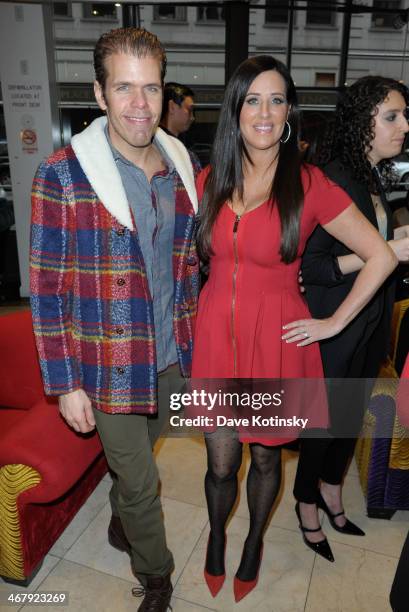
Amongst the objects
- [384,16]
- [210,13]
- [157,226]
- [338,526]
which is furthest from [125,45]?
[384,16]

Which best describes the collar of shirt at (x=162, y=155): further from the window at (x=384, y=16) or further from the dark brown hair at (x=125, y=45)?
the window at (x=384, y=16)

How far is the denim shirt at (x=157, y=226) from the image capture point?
1.47 metres

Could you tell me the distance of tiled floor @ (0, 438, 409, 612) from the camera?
182cm

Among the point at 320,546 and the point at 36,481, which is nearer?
the point at 36,481

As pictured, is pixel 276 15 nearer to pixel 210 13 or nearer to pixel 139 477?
pixel 210 13

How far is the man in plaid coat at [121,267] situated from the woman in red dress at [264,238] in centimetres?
11

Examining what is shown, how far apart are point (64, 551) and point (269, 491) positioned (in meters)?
0.95

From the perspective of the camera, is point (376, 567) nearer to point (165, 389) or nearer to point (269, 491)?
point (269, 491)

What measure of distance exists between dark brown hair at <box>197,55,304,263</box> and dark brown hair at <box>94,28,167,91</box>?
0.28 metres

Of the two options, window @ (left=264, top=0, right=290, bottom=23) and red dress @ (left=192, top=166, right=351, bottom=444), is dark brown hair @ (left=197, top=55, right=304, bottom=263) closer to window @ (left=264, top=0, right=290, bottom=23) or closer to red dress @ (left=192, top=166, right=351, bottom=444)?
red dress @ (left=192, top=166, right=351, bottom=444)

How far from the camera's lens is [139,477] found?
1.57m

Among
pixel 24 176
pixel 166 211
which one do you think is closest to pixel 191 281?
pixel 166 211

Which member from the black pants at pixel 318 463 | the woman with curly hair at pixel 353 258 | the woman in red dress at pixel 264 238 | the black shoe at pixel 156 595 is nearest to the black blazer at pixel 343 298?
the woman with curly hair at pixel 353 258

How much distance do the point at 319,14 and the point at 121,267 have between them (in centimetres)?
Result: 559
